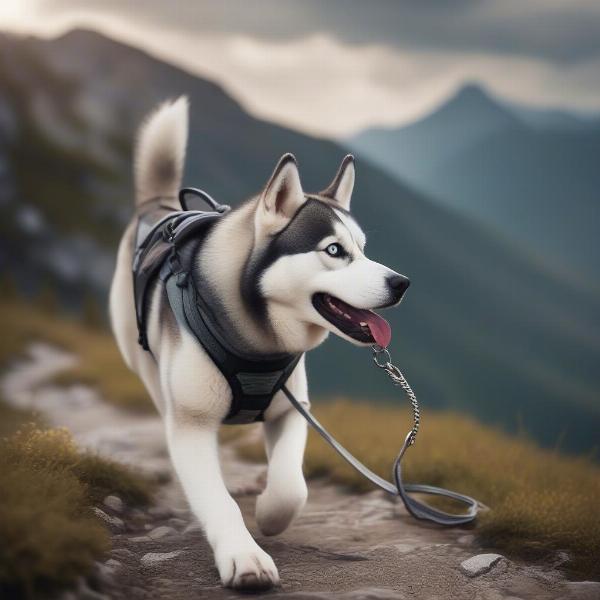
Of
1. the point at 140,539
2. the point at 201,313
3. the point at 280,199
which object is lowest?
the point at 140,539

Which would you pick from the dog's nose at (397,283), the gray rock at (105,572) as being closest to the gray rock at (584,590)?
the dog's nose at (397,283)

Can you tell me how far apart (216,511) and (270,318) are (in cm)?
82

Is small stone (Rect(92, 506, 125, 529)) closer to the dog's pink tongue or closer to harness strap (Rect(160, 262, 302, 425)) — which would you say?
harness strap (Rect(160, 262, 302, 425))

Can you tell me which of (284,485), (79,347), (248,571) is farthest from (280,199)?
(79,347)

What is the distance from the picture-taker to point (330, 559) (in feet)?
10.8

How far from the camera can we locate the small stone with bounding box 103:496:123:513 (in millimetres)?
3700

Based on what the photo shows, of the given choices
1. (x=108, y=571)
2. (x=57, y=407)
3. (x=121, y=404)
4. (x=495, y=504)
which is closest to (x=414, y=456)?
(x=495, y=504)

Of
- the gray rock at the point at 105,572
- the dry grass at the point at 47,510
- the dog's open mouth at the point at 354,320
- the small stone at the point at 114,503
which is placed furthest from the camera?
the small stone at the point at 114,503

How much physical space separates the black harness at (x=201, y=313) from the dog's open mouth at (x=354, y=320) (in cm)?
36

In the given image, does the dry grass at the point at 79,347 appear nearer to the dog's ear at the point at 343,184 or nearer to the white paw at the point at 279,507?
the white paw at the point at 279,507

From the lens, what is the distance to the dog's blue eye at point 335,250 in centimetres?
297

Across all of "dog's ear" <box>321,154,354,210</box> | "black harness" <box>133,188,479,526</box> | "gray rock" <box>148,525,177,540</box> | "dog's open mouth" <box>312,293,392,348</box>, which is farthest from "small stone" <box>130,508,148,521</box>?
"dog's ear" <box>321,154,354,210</box>

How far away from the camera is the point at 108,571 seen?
2.81 metres

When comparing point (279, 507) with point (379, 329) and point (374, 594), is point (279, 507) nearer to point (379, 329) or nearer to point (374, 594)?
point (374, 594)
